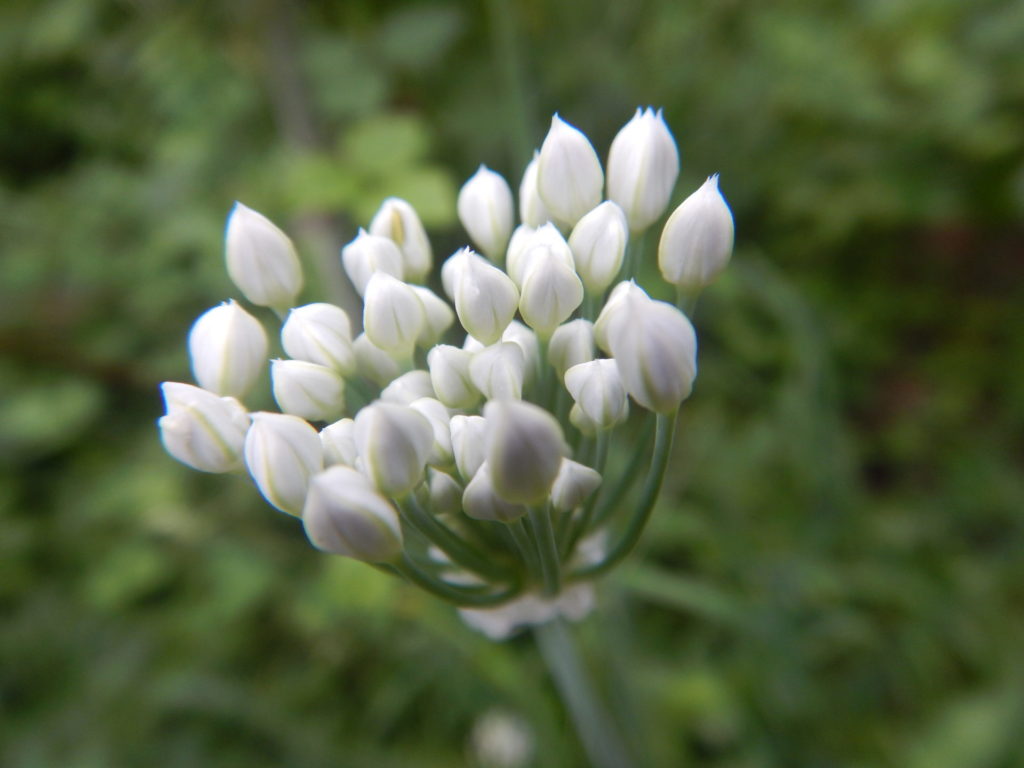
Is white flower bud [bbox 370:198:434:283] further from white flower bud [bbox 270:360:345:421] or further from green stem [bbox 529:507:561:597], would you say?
green stem [bbox 529:507:561:597]

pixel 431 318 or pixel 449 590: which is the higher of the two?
pixel 431 318

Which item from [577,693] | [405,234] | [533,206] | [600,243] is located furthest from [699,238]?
[577,693]

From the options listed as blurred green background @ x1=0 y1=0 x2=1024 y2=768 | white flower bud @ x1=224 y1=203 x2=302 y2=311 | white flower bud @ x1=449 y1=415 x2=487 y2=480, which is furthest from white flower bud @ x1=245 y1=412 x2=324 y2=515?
blurred green background @ x1=0 y1=0 x2=1024 y2=768

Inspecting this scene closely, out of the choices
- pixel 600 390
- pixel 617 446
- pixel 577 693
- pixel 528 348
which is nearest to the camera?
pixel 600 390

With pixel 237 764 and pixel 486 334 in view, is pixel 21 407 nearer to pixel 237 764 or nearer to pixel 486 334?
pixel 237 764

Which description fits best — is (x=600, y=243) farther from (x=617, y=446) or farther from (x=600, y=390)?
(x=617, y=446)

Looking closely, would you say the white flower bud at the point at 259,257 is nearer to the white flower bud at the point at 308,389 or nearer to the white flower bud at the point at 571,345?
the white flower bud at the point at 308,389
